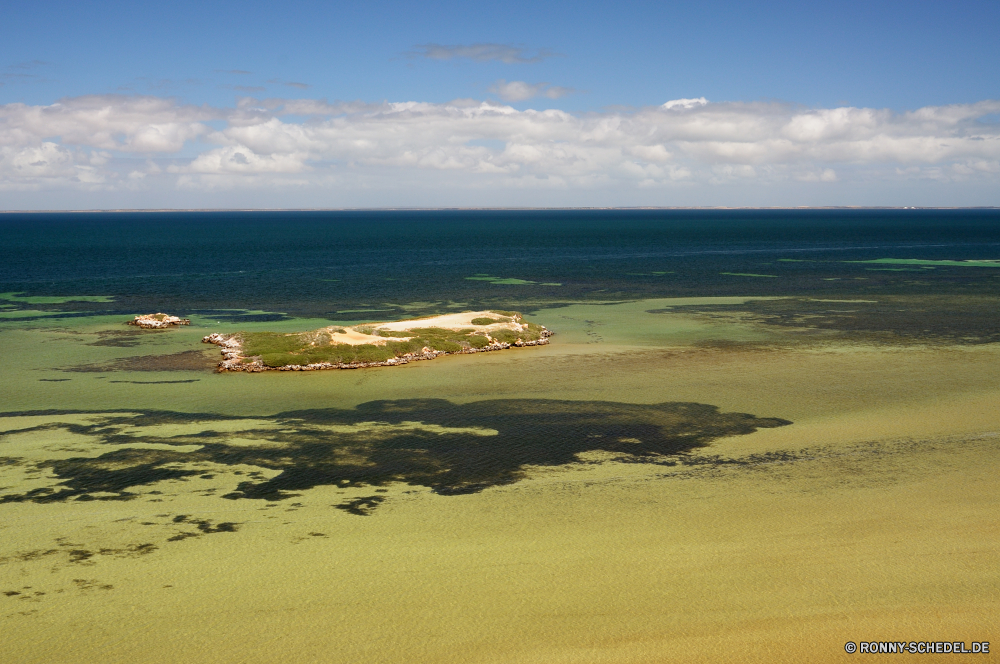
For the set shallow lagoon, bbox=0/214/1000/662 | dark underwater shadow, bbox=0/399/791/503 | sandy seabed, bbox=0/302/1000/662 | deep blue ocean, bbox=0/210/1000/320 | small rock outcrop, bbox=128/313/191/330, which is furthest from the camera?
deep blue ocean, bbox=0/210/1000/320

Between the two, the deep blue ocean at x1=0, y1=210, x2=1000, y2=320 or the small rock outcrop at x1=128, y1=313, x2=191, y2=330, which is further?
the deep blue ocean at x1=0, y1=210, x2=1000, y2=320

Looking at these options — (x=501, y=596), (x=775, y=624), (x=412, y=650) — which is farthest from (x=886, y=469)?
(x=412, y=650)

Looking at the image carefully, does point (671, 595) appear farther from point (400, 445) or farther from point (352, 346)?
point (352, 346)

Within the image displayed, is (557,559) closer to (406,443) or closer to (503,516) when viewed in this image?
(503,516)

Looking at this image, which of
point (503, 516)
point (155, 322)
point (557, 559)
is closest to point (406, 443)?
point (503, 516)

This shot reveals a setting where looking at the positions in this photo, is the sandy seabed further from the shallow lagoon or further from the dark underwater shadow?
the dark underwater shadow

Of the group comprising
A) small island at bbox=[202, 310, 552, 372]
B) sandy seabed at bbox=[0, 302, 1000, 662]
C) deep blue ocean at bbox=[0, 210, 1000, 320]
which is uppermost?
deep blue ocean at bbox=[0, 210, 1000, 320]

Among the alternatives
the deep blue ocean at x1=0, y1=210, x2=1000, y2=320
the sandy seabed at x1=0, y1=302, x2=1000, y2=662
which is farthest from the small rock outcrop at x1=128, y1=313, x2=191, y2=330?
the sandy seabed at x1=0, y1=302, x2=1000, y2=662
